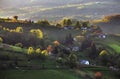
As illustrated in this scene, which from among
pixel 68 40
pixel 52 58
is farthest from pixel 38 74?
pixel 68 40

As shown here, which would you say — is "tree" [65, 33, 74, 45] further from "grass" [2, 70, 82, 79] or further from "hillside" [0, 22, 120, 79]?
"grass" [2, 70, 82, 79]

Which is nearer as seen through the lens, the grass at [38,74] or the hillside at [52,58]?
the grass at [38,74]

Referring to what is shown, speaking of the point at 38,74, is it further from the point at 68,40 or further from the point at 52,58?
the point at 68,40

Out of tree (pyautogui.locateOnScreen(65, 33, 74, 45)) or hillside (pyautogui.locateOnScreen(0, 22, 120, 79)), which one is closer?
hillside (pyautogui.locateOnScreen(0, 22, 120, 79))

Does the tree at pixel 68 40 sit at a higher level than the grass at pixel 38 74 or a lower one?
lower

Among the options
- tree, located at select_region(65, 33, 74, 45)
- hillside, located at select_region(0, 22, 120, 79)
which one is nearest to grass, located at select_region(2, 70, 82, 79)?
hillside, located at select_region(0, 22, 120, 79)

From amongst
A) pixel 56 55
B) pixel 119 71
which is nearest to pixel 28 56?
pixel 56 55

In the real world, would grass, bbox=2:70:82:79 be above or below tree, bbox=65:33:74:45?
above

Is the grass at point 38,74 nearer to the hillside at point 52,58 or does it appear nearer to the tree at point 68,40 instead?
the hillside at point 52,58

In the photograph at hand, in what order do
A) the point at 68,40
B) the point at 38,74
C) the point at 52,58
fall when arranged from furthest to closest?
1. the point at 68,40
2. the point at 52,58
3. the point at 38,74

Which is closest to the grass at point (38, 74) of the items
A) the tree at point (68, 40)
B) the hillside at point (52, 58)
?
the hillside at point (52, 58)

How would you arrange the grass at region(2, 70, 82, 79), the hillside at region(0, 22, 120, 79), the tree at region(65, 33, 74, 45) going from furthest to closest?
the tree at region(65, 33, 74, 45)
the hillside at region(0, 22, 120, 79)
the grass at region(2, 70, 82, 79)
